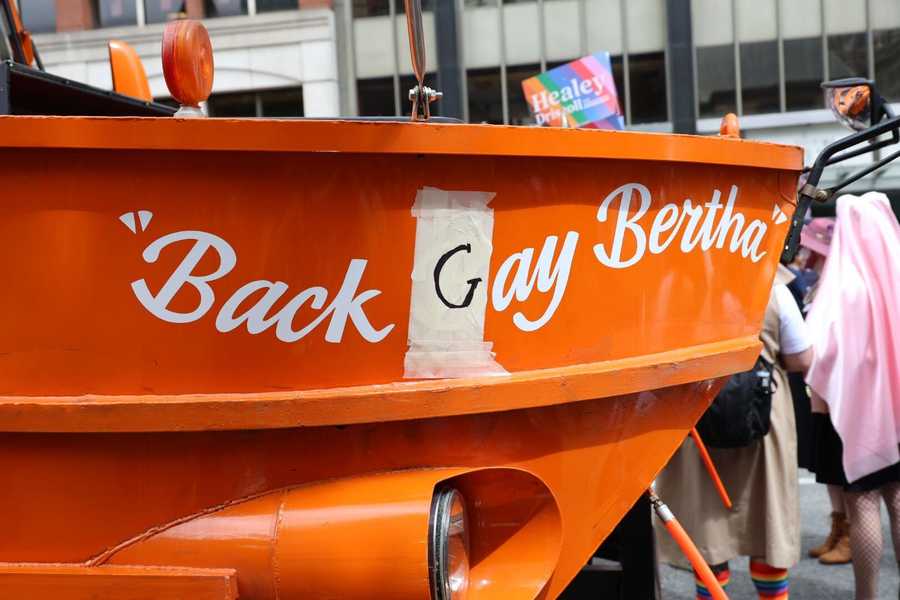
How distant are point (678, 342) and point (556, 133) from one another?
60cm

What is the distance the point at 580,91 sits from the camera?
11797mm

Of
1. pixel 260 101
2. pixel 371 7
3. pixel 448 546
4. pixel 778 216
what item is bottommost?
pixel 448 546

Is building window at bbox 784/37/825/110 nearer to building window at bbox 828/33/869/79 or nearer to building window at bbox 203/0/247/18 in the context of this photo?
building window at bbox 828/33/869/79

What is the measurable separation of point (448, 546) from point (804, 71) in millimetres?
18393

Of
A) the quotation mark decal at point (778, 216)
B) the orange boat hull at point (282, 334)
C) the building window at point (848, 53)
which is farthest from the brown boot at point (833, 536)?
the building window at point (848, 53)

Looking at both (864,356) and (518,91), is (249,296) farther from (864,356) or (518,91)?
(518,91)

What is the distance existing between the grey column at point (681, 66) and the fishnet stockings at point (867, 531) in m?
15.0

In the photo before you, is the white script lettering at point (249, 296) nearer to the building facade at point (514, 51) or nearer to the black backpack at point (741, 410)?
the black backpack at point (741, 410)

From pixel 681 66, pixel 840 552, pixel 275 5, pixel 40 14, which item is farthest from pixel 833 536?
pixel 40 14

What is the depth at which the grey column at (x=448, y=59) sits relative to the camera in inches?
737

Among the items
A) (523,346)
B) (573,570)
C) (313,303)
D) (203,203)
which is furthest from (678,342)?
(203,203)

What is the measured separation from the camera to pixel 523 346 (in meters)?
1.96

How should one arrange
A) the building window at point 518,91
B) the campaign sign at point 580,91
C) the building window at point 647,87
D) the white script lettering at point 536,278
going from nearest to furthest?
the white script lettering at point 536,278 → the campaign sign at point 580,91 → the building window at point 518,91 → the building window at point 647,87

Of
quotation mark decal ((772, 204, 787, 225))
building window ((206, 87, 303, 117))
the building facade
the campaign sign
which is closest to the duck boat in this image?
quotation mark decal ((772, 204, 787, 225))
